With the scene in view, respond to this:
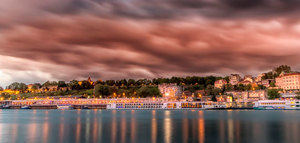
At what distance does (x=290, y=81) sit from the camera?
146 meters

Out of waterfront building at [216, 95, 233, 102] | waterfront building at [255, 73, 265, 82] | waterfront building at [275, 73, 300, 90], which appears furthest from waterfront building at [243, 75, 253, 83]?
waterfront building at [216, 95, 233, 102]

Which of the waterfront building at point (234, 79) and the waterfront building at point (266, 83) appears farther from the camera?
the waterfront building at point (234, 79)

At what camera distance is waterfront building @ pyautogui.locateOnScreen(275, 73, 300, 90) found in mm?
143500

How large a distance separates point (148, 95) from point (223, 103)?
55244mm

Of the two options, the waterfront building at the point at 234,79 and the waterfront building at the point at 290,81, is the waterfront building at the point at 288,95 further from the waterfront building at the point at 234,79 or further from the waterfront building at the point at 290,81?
the waterfront building at the point at 234,79

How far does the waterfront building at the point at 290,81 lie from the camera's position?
471 ft

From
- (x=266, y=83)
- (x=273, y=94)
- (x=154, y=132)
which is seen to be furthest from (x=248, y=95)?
(x=154, y=132)

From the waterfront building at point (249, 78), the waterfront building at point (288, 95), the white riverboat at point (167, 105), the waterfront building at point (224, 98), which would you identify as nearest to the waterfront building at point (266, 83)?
the waterfront building at point (249, 78)

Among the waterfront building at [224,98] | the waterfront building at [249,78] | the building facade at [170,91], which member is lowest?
the waterfront building at [224,98]

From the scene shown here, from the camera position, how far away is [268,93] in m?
136

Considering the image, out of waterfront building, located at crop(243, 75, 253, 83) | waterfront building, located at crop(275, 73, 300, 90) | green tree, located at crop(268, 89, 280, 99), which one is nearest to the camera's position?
green tree, located at crop(268, 89, 280, 99)

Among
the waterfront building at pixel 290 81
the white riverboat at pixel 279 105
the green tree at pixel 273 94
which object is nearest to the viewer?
the white riverboat at pixel 279 105

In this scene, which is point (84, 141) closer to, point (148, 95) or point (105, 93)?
point (148, 95)

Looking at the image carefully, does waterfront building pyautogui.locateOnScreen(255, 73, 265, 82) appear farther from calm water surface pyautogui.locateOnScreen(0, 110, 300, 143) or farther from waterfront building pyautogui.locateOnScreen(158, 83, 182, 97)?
calm water surface pyautogui.locateOnScreen(0, 110, 300, 143)
